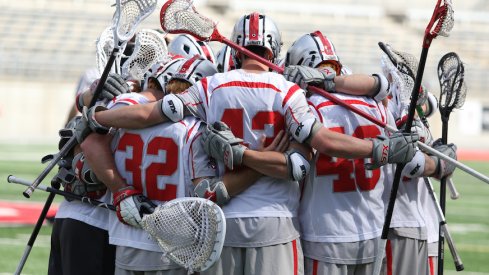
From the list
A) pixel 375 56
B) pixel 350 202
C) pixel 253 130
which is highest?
pixel 253 130

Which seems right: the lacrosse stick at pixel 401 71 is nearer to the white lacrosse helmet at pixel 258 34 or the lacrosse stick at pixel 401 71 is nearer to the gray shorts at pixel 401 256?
the gray shorts at pixel 401 256

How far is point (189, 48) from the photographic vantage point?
A: 540 centimetres

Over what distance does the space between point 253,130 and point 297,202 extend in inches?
14.5

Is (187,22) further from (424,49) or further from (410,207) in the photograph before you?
(410,207)

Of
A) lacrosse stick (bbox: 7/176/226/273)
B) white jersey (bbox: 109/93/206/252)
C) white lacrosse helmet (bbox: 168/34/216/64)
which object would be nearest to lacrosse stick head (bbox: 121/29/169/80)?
white lacrosse helmet (bbox: 168/34/216/64)

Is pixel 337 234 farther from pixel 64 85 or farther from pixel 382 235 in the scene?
pixel 64 85

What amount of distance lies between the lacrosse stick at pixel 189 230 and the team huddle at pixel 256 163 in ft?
0.46

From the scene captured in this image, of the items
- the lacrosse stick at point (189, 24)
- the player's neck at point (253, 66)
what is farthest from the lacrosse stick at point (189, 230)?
the lacrosse stick at point (189, 24)

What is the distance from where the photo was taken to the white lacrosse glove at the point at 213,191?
4121 millimetres

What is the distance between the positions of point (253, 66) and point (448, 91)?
133cm

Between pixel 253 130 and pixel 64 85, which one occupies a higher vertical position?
pixel 253 130

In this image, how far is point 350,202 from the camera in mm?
4434

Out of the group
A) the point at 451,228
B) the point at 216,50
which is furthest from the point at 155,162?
the point at 216,50

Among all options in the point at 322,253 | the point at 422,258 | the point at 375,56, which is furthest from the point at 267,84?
the point at 375,56
